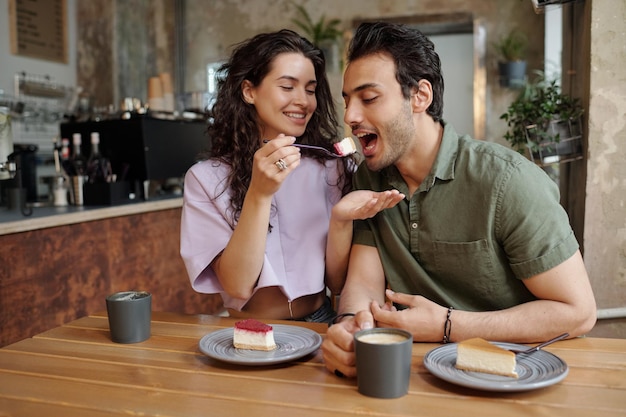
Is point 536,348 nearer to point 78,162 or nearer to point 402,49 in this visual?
point 402,49

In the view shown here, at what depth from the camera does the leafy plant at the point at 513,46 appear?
5.79 m

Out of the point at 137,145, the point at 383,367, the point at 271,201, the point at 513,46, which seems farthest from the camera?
the point at 513,46

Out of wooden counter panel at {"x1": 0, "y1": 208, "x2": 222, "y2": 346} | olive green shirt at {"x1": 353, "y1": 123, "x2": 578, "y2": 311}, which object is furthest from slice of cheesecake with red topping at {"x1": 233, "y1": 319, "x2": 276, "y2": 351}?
wooden counter panel at {"x1": 0, "y1": 208, "x2": 222, "y2": 346}

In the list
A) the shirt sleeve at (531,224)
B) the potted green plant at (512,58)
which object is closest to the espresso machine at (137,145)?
the shirt sleeve at (531,224)

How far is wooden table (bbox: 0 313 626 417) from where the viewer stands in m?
1.05

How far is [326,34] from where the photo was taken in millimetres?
6281

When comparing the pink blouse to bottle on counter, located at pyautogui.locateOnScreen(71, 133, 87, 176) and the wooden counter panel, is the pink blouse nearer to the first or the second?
the wooden counter panel

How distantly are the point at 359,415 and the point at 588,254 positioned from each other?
173 cm

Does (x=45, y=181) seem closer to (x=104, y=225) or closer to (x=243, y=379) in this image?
(x=104, y=225)

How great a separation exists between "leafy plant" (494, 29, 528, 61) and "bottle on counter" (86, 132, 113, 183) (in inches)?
155

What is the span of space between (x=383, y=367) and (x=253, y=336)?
382 millimetres

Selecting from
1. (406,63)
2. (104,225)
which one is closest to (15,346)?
(406,63)

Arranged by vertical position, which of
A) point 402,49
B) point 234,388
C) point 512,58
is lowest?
point 234,388

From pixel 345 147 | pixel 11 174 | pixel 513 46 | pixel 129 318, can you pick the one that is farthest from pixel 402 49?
pixel 513 46
